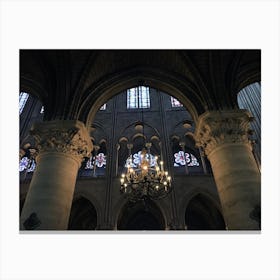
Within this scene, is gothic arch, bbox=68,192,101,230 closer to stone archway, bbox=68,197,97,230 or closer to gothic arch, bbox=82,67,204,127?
stone archway, bbox=68,197,97,230

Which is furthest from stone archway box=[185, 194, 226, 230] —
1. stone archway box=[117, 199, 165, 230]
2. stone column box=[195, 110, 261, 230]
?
stone column box=[195, 110, 261, 230]

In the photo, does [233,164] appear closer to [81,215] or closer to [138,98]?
[81,215]

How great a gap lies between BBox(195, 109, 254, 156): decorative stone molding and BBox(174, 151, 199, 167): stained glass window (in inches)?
354

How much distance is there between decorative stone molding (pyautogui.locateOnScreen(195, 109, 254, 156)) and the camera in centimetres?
679

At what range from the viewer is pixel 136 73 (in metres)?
9.12

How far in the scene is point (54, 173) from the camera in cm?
640

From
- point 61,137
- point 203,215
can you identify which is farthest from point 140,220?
point 61,137

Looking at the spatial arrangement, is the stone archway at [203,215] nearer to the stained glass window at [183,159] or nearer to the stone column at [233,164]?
the stained glass window at [183,159]

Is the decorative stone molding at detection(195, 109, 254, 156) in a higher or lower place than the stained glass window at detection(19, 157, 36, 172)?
higher

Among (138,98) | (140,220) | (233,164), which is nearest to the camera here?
(233,164)

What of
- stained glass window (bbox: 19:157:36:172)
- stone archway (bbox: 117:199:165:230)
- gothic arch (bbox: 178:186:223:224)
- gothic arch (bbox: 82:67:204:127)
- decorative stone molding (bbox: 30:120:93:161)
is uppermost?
gothic arch (bbox: 82:67:204:127)

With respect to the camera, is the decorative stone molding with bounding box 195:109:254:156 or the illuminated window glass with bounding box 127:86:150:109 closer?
the decorative stone molding with bounding box 195:109:254:156

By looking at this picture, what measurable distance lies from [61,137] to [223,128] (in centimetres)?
482

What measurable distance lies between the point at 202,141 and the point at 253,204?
8.07 feet
